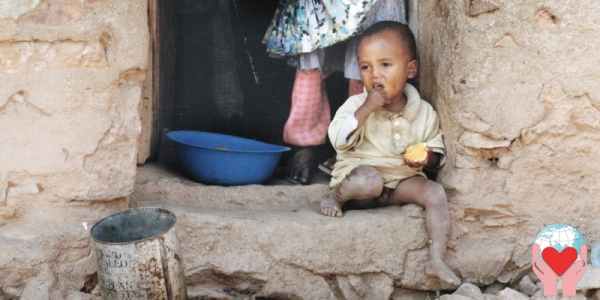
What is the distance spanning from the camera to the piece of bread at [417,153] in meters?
2.89

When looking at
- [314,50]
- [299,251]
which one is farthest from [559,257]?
[314,50]

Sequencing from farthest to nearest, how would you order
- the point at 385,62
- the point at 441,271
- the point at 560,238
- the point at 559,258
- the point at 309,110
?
the point at 309,110 → the point at 385,62 → the point at 441,271 → the point at 560,238 → the point at 559,258

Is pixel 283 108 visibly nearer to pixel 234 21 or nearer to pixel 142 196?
pixel 234 21

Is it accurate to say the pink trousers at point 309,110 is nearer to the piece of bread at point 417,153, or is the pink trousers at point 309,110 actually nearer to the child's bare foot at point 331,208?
the child's bare foot at point 331,208

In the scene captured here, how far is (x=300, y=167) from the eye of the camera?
3.58 metres

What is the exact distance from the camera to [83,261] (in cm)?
275

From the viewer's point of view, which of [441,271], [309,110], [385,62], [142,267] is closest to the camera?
[142,267]

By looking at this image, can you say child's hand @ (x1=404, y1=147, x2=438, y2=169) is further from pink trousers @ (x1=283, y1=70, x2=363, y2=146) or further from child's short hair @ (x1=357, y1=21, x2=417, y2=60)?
pink trousers @ (x1=283, y1=70, x2=363, y2=146)

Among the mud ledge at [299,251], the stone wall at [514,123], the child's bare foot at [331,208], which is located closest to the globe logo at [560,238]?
the stone wall at [514,123]

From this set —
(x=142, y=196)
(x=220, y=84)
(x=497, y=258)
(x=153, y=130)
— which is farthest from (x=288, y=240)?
(x=220, y=84)

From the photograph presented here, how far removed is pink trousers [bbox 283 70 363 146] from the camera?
3.51 metres

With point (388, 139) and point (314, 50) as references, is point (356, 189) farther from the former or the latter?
point (314, 50)

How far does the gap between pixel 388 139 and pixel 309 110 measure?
605mm

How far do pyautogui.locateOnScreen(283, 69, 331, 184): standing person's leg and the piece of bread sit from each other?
764mm
